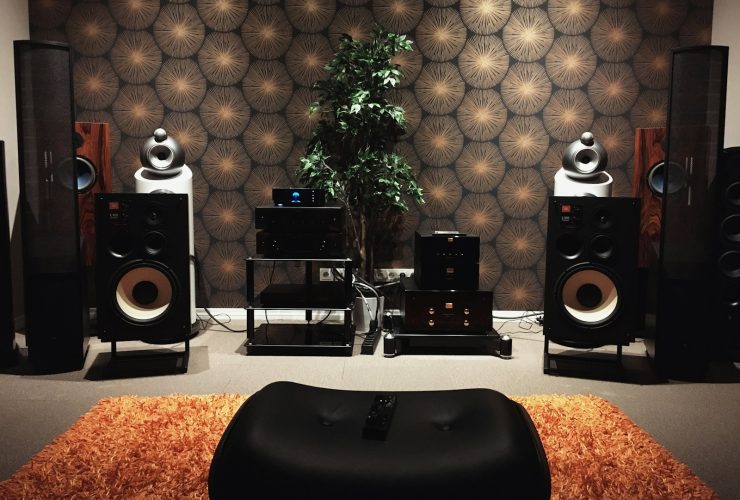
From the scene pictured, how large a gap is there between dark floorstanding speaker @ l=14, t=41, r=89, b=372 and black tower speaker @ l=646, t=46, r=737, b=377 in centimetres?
276

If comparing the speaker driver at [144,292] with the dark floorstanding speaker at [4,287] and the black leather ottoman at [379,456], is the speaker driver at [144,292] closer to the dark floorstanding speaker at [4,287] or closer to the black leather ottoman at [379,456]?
the dark floorstanding speaker at [4,287]

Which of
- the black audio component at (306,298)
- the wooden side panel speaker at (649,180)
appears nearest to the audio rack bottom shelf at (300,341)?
the black audio component at (306,298)

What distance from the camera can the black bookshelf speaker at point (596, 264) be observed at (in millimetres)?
3004

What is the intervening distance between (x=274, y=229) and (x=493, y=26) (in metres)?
1.95

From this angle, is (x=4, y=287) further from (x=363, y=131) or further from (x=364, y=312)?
(x=363, y=131)

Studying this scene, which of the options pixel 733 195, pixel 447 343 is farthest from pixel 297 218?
pixel 733 195

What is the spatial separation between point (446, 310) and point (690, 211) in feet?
4.19

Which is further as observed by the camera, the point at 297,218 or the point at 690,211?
the point at 297,218

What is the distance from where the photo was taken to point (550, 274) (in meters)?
Answer: 3.05

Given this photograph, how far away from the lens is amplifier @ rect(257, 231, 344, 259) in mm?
3404

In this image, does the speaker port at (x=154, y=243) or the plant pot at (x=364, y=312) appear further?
the plant pot at (x=364, y=312)

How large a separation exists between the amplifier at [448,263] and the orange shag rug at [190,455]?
98 cm

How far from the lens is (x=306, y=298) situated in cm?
344

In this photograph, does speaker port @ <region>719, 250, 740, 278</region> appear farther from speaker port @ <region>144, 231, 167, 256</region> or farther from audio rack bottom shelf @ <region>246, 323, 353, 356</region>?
speaker port @ <region>144, 231, 167, 256</region>
